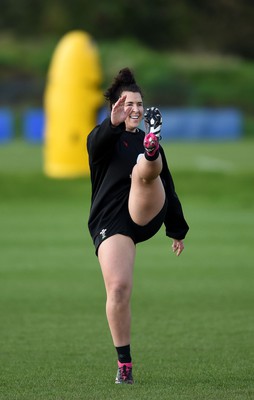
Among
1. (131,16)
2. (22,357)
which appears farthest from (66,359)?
(131,16)

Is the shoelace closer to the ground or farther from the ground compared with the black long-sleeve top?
closer to the ground

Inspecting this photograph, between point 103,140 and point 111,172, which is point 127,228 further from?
point 103,140

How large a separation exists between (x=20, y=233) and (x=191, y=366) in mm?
9872

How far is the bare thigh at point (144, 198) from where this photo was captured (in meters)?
7.24

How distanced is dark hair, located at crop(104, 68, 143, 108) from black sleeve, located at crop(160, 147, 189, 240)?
50 cm

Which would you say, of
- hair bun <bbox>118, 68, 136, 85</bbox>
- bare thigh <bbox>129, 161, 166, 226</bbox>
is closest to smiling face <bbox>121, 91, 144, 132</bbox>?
hair bun <bbox>118, 68, 136, 85</bbox>

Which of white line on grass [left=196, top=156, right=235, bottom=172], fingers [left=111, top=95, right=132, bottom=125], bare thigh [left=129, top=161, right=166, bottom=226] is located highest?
fingers [left=111, top=95, right=132, bottom=125]

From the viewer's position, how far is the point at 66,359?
866 cm

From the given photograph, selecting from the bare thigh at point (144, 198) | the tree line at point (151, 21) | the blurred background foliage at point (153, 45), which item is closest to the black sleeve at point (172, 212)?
the bare thigh at point (144, 198)

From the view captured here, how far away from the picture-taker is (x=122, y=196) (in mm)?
7461

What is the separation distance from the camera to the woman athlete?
7211 millimetres

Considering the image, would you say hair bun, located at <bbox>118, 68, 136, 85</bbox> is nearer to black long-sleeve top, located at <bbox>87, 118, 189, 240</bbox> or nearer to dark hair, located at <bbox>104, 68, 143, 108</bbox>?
dark hair, located at <bbox>104, 68, 143, 108</bbox>

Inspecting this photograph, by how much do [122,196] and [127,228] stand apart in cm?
22

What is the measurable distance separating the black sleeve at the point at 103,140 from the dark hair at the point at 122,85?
201mm
